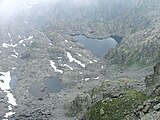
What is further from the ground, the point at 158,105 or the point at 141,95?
the point at 141,95

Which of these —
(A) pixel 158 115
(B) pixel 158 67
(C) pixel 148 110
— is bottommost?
(A) pixel 158 115

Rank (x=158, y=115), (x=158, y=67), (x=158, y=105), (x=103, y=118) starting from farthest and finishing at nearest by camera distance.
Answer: (x=158, y=67), (x=103, y=118), (x=158, y=105), (x=158, y=115)

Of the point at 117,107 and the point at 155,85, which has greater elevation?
the point at 155,85

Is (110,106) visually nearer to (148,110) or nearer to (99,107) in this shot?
(99,107)

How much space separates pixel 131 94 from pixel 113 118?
15.0 m

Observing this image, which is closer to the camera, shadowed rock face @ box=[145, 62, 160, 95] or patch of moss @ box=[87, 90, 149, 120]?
shadowed rock face @ box=[145, 62, 160, 95]

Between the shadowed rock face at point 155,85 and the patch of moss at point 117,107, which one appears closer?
the shadowed rock face at point 155,85

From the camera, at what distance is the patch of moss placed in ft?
349

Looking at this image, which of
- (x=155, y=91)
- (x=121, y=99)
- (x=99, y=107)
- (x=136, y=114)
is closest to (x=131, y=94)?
(x=121, y=99)

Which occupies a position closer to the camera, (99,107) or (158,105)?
(158,105)

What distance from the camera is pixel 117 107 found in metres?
111

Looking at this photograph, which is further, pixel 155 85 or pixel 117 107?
pixel 117 107

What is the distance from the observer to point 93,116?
4528 inches

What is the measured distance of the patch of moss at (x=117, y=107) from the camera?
106250 mm
